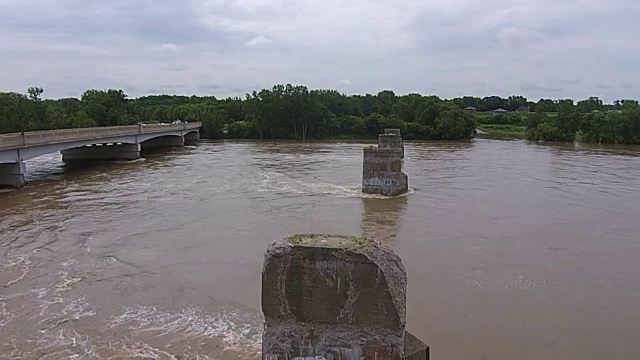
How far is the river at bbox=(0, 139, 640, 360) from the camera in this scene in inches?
401

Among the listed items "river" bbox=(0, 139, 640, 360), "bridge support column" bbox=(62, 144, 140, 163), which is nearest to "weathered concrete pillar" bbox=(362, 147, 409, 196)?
"river" bbox=(0, 139, 640, 360)

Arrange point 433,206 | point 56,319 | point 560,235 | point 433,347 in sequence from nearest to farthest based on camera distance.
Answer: point 433,347, point 56,319, point 560,235, point 433,206

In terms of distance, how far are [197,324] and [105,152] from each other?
142 feet

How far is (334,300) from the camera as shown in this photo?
188 inches

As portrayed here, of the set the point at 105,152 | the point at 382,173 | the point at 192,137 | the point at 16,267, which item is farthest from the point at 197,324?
the point at 192,137

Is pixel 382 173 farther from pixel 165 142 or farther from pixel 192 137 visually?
pixel 192 137

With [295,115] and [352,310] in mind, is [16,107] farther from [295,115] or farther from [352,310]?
[352,310]

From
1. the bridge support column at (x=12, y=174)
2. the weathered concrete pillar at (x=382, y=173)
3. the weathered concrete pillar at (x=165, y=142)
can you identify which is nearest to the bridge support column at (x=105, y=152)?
the weathered concrete pillar at (x=165, y=142)

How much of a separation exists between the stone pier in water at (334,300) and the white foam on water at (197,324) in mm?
5048

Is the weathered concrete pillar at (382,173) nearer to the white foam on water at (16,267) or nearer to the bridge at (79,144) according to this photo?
the white foam on water at (16,267)

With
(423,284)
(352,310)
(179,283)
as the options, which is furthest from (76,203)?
(352,310)

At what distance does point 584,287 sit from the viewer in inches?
516

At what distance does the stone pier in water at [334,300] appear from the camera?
4711 millimetres

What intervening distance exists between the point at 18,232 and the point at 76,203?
20.9 feet
